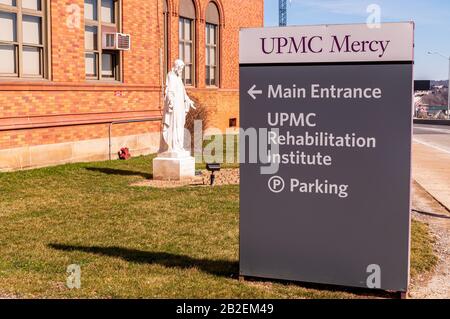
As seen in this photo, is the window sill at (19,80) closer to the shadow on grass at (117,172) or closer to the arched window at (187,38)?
the shadow on grass at (117,172)

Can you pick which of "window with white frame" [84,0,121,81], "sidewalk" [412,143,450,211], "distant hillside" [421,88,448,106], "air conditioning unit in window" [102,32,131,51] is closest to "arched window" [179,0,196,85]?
"window with white frame" [84,0,121,81]

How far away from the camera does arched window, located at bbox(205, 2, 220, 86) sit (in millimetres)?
28344

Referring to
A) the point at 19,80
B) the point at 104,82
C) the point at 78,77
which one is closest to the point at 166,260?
the point at 19,80

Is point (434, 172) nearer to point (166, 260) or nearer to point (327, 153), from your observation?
point (166, 260)

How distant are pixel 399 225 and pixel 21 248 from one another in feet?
14.6

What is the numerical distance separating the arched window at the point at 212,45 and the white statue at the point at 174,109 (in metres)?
14.5

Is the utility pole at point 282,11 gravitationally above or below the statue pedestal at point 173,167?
above

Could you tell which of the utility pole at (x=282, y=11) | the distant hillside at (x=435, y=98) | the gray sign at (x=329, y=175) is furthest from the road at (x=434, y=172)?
the distant hillside at (x=435, y=98)

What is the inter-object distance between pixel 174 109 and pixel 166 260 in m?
7.31

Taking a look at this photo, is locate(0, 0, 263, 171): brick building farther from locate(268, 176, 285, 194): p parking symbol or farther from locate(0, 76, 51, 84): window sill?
locate(268, 176, 285, 194): p parking symbol

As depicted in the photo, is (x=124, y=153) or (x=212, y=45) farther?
(x=212, y=45)

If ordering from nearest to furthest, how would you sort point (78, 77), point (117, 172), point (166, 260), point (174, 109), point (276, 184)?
point (276, 184)
point (166, 260)
point (174, 109)
point (117, 172)
point (78, 77)

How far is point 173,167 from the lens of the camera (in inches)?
554

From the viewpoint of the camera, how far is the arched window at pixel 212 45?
28.3 meters
